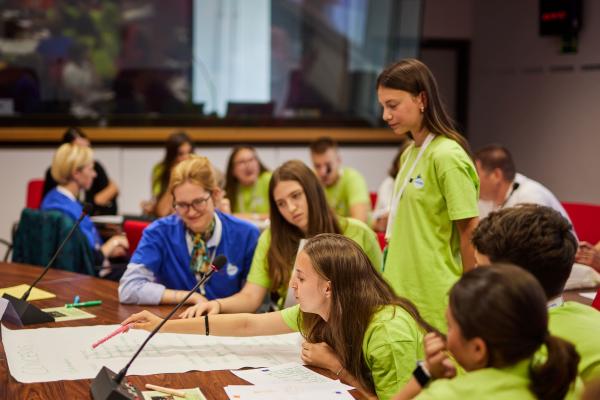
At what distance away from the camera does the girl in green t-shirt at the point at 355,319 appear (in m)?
2.19

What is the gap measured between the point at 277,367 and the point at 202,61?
250 inches

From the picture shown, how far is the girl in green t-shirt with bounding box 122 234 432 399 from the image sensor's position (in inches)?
86.1

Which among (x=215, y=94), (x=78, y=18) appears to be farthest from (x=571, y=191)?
(x=78, y=18)

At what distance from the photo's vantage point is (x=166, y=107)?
27.0 ft

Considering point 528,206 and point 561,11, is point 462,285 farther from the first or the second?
point 561,11

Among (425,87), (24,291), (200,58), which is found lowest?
(24,291)

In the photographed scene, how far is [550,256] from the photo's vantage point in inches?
75.7

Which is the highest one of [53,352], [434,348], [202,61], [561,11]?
[561,11]

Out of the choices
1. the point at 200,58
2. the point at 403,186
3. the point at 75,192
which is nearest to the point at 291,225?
the point at 403,186

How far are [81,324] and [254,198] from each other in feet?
11.2

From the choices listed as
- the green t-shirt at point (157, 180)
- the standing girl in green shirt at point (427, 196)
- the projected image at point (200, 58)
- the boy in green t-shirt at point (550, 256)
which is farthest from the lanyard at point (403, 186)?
the projected image at point (200, 58)

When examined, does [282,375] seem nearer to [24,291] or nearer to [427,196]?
[427,196]

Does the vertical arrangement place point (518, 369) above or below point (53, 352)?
above

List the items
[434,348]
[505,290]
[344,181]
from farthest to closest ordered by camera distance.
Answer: [344,181] < [434,348] < [505,290]
